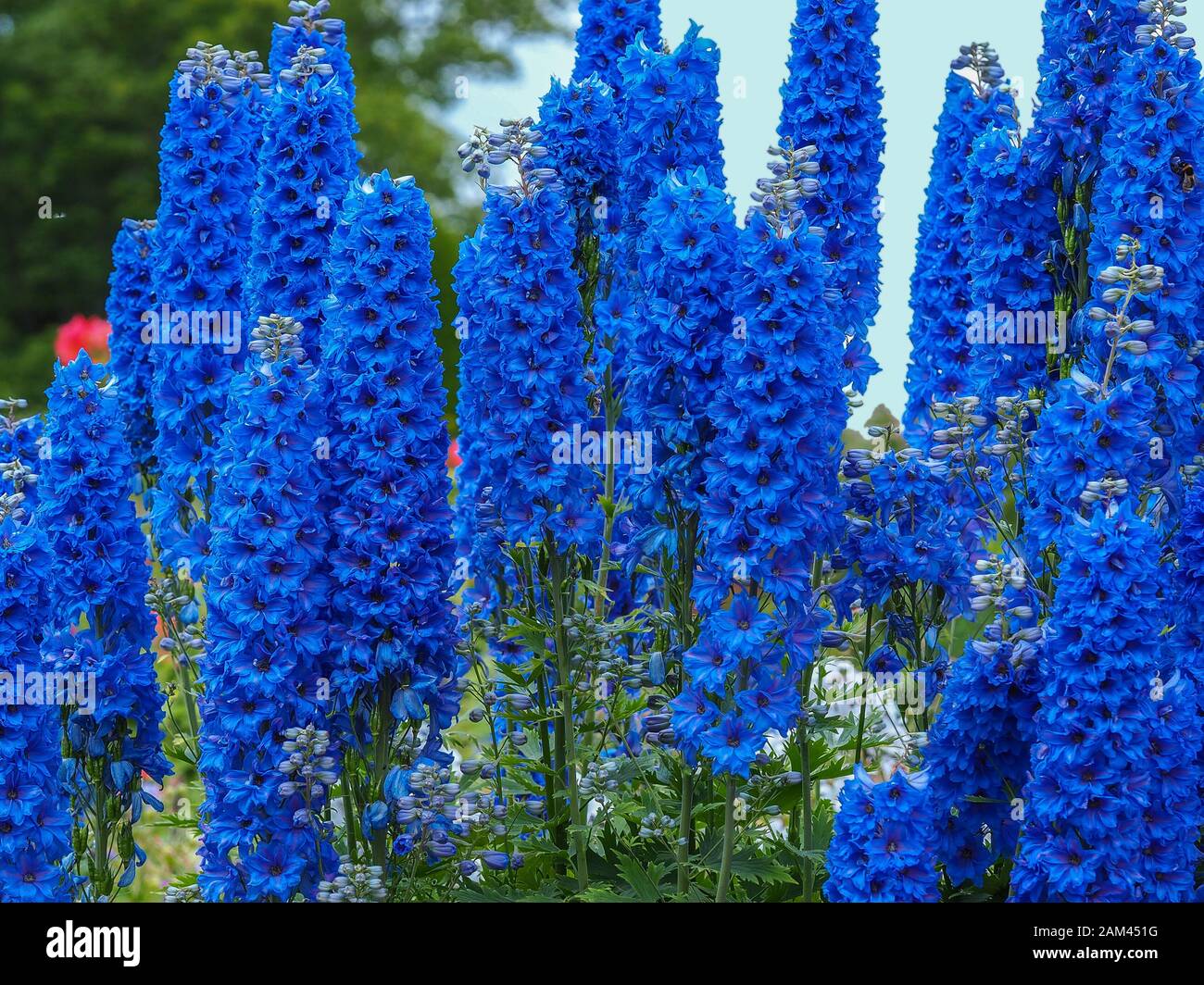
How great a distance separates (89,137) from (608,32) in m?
19.6

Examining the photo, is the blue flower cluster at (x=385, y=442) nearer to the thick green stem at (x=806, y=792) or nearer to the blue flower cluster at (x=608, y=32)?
the thick green stem at (x=806, y=792)

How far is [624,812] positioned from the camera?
20.4 ft

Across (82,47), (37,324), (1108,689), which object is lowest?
(1108,689)

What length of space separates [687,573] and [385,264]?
1.59 metres

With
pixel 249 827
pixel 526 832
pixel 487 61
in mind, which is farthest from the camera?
pixel 487 61

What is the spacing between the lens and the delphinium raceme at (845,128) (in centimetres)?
614

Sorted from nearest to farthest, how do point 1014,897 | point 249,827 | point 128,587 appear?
1. point 1014,897
2. point 249,827
3. point 128,587

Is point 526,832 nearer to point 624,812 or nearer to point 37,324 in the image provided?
point 624,812

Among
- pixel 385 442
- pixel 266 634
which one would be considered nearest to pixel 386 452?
pixel 385 442

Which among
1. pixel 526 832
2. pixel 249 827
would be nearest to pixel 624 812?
→ pixel 526 832

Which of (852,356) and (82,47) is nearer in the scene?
(852,356)
